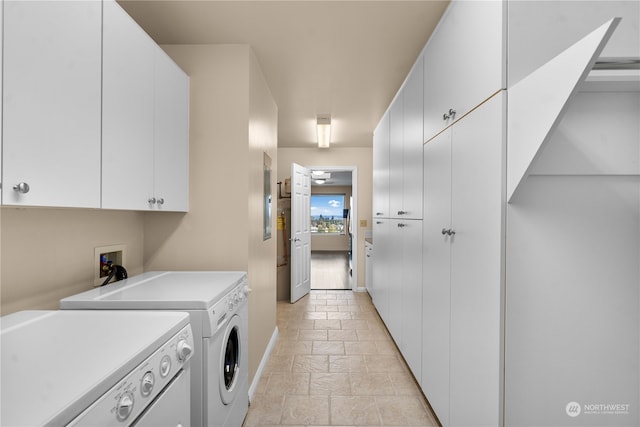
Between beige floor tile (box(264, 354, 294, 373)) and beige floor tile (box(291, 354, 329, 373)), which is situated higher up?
beige floor tile (box(291, 354, 329, 373))

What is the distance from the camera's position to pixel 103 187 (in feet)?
4.46

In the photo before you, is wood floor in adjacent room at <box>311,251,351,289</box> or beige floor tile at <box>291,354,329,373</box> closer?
beige floor tile at <box>291,354,329,373</box>

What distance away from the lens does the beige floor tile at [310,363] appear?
8.93ft

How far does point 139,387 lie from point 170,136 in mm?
1506

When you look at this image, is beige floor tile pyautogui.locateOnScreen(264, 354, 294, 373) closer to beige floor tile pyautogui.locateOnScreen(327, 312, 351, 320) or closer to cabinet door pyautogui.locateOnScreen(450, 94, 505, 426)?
beige floor tile pyautogui.locateOnScreen(327, 312, 351, 320)

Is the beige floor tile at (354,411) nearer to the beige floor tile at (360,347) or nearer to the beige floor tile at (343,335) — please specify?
the beige floor tile at (360,347)

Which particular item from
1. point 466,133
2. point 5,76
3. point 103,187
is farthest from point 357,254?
point 5,76

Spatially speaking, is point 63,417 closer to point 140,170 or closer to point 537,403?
point 140,170

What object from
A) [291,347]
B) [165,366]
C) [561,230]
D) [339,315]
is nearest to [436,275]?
[561,230]

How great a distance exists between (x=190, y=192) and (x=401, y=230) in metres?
1.78

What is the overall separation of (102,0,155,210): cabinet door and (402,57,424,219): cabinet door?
176cm

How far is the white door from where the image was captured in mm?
4875

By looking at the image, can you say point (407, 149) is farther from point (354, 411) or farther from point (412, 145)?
point (354, 411)

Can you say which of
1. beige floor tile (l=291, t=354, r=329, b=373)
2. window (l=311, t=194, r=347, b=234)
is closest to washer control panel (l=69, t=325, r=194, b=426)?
beige floor tile (l=291, t=354, r=329, b=373)
